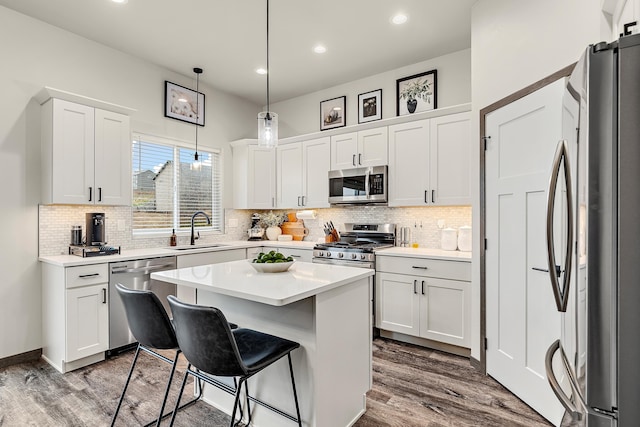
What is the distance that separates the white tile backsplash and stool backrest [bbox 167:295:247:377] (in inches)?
97.3

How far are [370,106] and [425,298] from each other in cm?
252

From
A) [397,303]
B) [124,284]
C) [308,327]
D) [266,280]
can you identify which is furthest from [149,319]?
[397,303]

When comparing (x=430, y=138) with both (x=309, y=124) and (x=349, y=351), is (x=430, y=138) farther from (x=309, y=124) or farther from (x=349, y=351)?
(x=349, y=351)

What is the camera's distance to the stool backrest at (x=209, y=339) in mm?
1474

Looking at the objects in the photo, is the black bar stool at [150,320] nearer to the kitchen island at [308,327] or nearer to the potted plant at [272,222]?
the kitchen island at [308,327]

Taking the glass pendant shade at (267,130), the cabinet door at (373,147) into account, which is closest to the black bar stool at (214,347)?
the glass pendant shade at (267,130)

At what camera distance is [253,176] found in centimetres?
488

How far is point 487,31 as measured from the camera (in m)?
2.78

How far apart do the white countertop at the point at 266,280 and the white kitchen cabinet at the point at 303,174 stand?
2.10 metres

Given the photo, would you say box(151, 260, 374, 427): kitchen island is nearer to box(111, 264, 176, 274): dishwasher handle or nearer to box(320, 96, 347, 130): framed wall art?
box(111, 264, 176, 274): dishwasher handle

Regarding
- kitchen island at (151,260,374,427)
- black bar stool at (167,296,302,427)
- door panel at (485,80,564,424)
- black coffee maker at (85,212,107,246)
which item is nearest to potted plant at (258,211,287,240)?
black coffee maker at (85,212,107,246)

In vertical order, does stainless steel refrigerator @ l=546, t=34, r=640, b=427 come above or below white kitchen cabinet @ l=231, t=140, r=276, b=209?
below

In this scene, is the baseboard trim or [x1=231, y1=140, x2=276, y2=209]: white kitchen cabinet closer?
the baseboard trim

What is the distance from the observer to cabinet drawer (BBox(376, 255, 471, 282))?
122 inches
